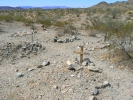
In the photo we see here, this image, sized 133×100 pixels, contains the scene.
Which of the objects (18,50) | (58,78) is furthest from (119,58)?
(18,50)

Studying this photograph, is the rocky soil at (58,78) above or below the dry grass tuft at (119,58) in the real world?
below

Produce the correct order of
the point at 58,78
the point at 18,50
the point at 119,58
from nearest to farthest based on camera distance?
the point at 58,78, the point at 119,58, the point at 18,50

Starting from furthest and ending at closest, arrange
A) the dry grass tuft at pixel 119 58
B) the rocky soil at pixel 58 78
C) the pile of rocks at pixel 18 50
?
the pile of rocks at pixel 18 50
the dry grass tuft at pixel 119 58
the rocky soil at pixel 58 78

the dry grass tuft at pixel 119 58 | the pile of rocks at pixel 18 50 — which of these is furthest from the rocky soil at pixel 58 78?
the dry grass tuft at pixel 119 58

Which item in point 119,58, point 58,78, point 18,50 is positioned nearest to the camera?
point 58,78

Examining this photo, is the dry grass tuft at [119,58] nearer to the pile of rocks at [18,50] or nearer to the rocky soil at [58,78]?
the rocky soil at [58,78]

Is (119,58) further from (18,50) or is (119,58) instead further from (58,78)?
(18,50)

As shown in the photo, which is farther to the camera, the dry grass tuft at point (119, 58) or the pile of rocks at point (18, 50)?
the pile of rocks at point (18, 50)

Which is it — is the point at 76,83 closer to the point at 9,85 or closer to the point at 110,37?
the point at 9,85

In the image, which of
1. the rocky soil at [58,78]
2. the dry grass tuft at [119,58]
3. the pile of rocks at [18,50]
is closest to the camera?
the rocky soil at [58,78]

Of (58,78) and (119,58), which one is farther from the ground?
(119,58)

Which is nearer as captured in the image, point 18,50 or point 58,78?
point 58,78

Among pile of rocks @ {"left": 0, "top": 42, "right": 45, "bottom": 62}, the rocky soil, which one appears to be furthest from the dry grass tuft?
pile of rocks @ {"left": 0, "top": 42, "right": 45, "bottom": 62}

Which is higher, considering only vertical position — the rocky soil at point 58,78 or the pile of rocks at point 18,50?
the pile of rocks at point 18,50
